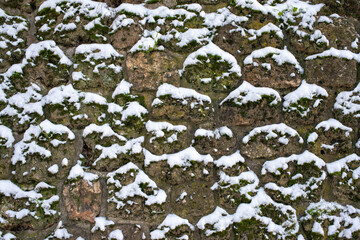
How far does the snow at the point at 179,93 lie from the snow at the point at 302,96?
0.55 meters

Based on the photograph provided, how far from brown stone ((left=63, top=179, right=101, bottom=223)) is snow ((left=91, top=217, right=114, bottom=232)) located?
4 cm

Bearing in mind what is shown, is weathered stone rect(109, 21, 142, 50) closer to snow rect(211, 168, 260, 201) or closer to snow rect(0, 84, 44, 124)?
snow rect(0, 84, 44, 124)

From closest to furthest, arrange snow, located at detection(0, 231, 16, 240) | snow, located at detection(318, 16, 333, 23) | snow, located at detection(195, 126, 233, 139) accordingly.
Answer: snow, located at detection(0, 231, 16, 240), snow, located at detection(195, 126, 233, 139), snow, located at detection(318, 16, 333, 23)

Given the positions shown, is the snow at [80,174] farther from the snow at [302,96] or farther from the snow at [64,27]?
the snow at [302,96]

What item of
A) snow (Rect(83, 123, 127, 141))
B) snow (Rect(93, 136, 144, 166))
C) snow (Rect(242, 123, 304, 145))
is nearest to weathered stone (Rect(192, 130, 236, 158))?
snow (Rect(242, 123, 304, 145))

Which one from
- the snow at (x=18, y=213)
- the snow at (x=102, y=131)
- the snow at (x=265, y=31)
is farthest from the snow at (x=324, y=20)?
the snow at (x=18, y=213)

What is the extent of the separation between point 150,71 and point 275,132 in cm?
93

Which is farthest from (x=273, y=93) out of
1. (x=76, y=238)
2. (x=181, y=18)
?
(x=76, y=238)

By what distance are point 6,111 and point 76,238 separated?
0.94m

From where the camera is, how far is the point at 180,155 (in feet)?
5.92

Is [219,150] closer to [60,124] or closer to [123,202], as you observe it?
[123,202]

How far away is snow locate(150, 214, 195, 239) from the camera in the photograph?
68.3 inches

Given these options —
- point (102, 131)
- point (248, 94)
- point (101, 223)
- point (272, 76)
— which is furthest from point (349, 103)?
point (101, 223)

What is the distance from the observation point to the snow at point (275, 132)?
1844 millimetres
